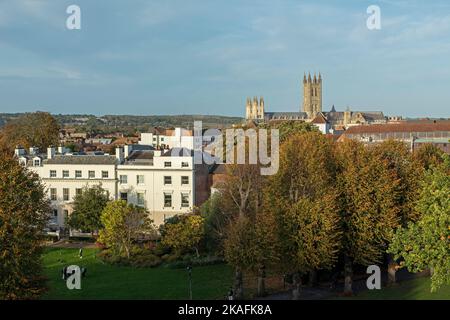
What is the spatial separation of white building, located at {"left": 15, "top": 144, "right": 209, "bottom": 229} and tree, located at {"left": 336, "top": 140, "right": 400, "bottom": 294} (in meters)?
24.0

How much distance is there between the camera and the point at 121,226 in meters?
47.8

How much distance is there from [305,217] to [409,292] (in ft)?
28.8

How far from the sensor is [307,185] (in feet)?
121

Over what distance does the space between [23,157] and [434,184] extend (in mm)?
49729

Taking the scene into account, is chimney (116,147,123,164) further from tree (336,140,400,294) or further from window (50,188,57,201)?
tree (336,140,400,294)

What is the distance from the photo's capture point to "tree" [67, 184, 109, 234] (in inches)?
2203

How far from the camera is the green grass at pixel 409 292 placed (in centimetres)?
3391

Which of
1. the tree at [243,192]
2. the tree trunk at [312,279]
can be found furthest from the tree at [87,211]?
the tree trunk at [312,279]

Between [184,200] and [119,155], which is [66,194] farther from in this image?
[184,200]

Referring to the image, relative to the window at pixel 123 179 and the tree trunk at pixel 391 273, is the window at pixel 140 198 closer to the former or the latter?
the window at pixel 123 179

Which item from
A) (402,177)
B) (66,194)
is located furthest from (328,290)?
(66,194)

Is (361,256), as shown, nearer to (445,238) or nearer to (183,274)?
(445,238)

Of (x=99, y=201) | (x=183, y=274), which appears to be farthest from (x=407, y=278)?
(x=99, y=201)

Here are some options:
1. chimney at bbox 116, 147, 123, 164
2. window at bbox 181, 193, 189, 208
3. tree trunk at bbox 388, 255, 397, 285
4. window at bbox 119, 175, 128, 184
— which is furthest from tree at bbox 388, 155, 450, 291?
chimney at bbox 116, 147, 123, 164
